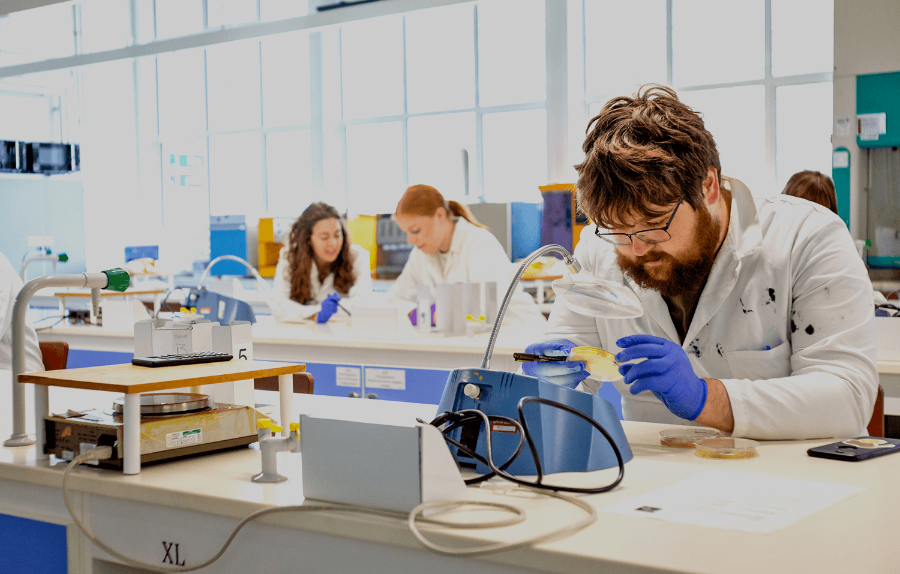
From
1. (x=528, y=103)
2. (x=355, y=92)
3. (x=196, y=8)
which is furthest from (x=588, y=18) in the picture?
(x=196, y=8)

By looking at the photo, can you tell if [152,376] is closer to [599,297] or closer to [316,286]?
[599,297]

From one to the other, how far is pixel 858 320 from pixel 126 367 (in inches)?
54.3

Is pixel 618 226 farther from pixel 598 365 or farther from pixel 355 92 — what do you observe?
pixel 355 92

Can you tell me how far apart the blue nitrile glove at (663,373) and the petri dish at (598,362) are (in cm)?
2

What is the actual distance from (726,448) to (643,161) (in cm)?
52

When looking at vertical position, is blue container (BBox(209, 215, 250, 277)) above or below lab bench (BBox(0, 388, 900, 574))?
above

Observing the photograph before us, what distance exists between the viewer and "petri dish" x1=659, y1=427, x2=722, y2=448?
4.91 ft

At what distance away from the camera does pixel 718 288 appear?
1.67 m

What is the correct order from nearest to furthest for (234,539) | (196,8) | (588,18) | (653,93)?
(234,539) → (653,93) → (588,18) → (196,8)

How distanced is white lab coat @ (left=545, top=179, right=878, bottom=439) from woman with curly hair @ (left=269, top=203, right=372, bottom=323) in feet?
10.1

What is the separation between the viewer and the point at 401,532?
3.50 feet

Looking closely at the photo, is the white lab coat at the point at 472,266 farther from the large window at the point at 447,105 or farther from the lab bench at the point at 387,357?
the large window at the point at 447,105

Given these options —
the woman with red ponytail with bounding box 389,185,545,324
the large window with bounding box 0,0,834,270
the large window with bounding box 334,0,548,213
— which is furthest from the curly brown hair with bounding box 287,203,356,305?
the large window with bounding box 334,0,548,213

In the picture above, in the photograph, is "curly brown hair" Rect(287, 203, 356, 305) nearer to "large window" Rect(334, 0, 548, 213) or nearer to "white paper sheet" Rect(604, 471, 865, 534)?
"large window" Rect(334, 0, 548, 213)
